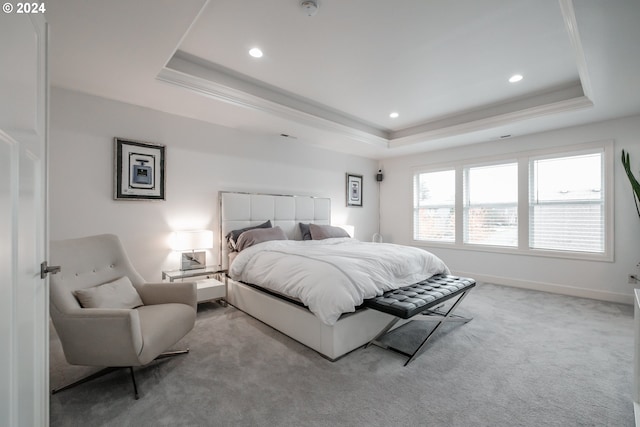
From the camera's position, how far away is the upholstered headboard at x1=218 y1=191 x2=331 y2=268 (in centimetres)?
397

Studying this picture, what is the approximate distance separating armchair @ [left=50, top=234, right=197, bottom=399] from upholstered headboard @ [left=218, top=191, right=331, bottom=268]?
5.09 feet

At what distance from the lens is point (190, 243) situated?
3418 millimetres

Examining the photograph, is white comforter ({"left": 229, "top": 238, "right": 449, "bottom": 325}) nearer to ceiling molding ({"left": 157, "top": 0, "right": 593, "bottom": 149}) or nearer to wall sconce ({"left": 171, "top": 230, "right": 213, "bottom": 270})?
wall sconce ({"left": 171, "top": 230, "right": 213, "bottom": 270})

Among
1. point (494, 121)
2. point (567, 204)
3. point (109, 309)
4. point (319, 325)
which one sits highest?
point (494, 121)

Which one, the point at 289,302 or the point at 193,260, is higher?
the point at 193,260

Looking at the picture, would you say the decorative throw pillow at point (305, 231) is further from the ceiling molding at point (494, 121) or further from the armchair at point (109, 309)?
the armchair at point (109, 309)

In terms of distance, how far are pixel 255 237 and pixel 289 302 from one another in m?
1.28

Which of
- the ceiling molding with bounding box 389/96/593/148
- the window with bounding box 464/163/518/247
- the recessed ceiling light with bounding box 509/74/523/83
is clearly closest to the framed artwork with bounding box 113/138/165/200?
the ceiling molding with bounding box 389/96/593/148

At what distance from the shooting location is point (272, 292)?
3.03 m

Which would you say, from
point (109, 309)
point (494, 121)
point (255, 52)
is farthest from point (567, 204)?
point (109, 309)

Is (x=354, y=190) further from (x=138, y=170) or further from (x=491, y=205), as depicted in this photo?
(x=138, y=170)

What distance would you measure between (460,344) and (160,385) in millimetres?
2388

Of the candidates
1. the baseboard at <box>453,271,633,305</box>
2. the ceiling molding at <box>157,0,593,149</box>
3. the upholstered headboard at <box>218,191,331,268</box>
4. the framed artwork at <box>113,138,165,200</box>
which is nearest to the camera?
the ceiling molding at <box>157,0,593,149</box>

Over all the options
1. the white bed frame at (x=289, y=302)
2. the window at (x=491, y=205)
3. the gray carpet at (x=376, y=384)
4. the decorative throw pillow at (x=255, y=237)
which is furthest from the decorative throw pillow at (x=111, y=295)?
the window at (x=491, y=205)
